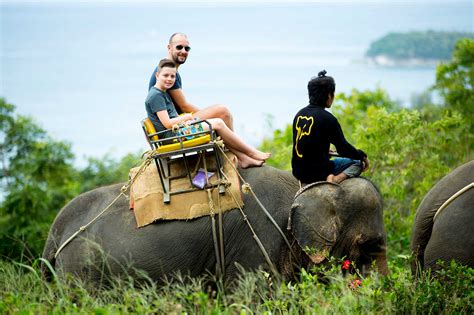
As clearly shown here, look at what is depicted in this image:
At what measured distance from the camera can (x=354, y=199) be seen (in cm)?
614

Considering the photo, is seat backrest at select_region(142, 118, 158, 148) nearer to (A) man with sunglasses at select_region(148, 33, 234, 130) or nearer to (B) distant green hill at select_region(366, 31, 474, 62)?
(A) man with sunglasses at select_region(148, 33, 234, 130)

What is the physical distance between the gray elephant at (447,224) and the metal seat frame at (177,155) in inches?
64.2

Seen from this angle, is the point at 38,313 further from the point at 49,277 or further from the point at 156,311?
the point at 49,277

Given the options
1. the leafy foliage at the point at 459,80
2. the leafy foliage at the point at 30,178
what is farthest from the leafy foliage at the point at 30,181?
the leafy foliage at the point at 459,80

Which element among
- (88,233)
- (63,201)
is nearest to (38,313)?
(88,233)

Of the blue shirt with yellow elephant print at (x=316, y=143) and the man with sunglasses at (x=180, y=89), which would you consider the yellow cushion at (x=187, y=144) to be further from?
the blue shirt with yellow elephant print at (x=316, y=143)

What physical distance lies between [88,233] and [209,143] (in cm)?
132

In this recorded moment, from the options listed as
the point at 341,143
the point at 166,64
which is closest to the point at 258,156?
the point at 341,143

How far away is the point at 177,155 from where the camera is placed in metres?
6.42

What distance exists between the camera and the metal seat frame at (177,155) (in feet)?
20.6

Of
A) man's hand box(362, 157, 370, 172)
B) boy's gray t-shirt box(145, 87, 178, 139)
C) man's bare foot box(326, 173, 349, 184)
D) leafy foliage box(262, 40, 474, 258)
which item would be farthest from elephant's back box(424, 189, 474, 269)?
leafy foliage box(262, 40, 474, 258)

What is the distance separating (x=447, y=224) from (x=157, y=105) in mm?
2479

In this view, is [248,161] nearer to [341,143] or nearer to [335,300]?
[341,143]

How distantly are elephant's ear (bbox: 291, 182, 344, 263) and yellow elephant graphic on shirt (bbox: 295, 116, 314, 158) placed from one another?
35 cm
